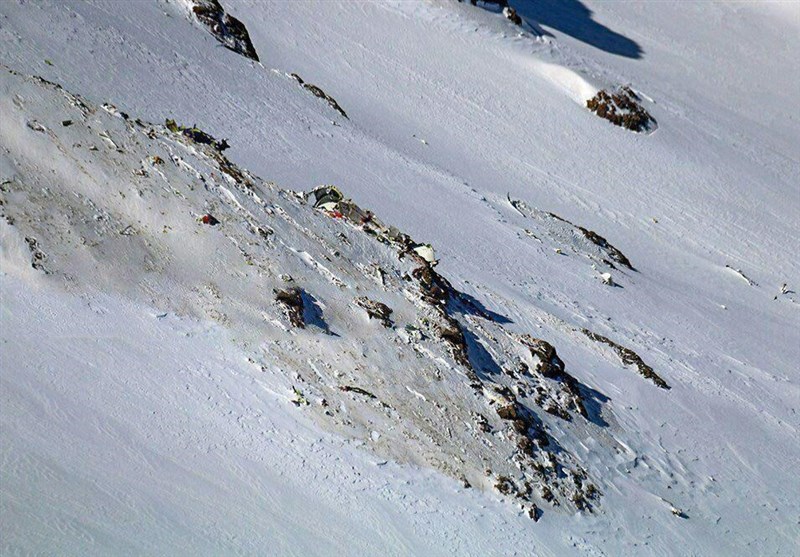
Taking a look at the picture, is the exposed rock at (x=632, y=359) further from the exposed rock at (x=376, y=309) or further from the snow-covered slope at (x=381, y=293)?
the exposed rock at (x=376, y=309)

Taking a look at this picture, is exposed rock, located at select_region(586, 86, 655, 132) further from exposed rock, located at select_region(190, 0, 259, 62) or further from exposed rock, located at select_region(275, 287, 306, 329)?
exposed rock, located at select_region(275, 287, 306, 329)

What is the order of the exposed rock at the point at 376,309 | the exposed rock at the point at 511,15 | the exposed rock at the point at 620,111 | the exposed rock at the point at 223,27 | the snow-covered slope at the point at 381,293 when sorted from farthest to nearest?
the exposed rock at the point at 511,15, the exposed rock at the point at 620,111, the exposed rock at the point at 223,27, the exposed rock at the point at 376,309, the snow-covered slope at the point at 381,293

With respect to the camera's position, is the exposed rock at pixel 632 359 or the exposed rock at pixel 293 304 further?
the exposed rock at pixel 632 359

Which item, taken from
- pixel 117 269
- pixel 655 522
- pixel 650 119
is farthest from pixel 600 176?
pixel 117 269

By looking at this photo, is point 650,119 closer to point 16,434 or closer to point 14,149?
point 14,149

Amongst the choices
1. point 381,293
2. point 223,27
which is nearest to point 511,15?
point 223,27

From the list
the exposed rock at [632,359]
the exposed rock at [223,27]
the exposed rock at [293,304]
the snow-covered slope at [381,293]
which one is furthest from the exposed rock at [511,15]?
the exposed rock at [293,304]

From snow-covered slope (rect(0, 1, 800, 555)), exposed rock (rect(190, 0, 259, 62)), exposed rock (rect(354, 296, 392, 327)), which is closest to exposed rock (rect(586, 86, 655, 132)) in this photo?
snow-covered slope (rect(0, 1, 800, 555))

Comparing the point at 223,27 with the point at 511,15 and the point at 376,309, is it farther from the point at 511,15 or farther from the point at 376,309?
the point at 376,309
